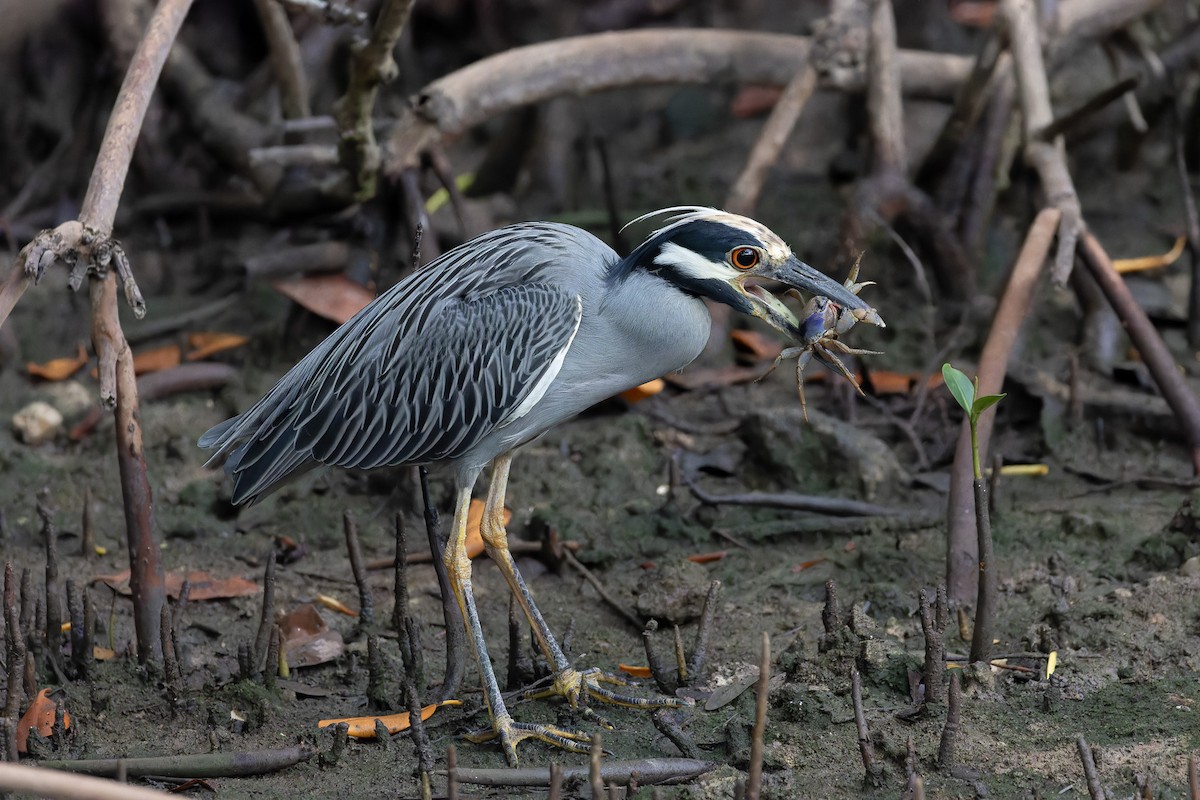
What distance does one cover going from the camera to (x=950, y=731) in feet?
11.3

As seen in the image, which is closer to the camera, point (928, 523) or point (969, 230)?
point (928, 523)

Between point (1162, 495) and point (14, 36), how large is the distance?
18.6ft

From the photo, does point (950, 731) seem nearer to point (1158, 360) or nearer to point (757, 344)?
point (1158, 360)

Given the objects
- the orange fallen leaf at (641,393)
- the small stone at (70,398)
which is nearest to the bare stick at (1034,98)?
the orange fallen leaf at (641,393)

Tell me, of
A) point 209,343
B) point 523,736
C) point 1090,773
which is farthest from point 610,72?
point 1090,773

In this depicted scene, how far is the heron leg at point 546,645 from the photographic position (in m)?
4.08

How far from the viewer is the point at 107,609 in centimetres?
475

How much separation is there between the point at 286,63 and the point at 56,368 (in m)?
1.77

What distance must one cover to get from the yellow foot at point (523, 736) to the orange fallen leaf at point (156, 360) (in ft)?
9.79

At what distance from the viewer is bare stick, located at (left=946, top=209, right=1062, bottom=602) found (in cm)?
427

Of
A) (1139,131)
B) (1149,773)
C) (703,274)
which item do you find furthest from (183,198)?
(1149,773)

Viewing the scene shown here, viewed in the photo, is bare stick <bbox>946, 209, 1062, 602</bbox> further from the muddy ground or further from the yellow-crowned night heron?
the yellow-crowned night heron

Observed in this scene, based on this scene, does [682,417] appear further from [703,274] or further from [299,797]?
[299,797]

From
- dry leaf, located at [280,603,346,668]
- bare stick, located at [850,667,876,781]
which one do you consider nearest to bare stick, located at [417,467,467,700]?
dry leaf, located at [280,603,346,668]
